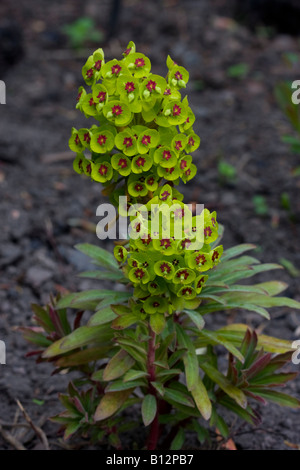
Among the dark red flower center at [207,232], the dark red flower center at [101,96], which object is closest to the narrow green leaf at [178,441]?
the dark red flower center at [207,232]

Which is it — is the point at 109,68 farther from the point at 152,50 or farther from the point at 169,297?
the point at 152,50

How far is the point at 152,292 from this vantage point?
185cm

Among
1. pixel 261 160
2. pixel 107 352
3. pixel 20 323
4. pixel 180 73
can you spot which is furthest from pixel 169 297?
pixel 261 160

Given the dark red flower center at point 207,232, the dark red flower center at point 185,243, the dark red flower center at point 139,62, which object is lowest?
the dark red flower center at point 185,243

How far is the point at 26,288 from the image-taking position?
336 cm

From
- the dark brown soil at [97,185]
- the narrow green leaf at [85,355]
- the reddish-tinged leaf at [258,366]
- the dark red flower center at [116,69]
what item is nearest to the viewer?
the dark red flower center at [116,69]

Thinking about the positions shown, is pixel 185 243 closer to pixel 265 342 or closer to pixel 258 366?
pixel 258 366

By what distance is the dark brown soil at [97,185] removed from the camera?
9.82 feet

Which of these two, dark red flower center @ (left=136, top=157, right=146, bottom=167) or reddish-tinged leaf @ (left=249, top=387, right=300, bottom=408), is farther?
reddish-tinged leaf @ (left=249, top=387, right=300, bottom=408)

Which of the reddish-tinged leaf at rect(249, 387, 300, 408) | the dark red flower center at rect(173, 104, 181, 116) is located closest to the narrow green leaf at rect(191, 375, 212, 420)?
the reddish-tinged leaf at rect(249, 387, 300, 408)

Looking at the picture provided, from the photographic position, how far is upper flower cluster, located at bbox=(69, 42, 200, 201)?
182cm

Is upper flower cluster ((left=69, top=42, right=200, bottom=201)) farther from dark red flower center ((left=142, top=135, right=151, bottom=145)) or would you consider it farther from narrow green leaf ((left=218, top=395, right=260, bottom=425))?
narrow green leaf ((left=218, top=395, right=260, bottom=425))

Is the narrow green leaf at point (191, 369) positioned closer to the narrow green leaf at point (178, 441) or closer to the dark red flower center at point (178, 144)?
the narrow green leaf at point (178, 441)

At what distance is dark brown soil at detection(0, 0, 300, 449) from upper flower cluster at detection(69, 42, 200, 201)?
4.14ft
